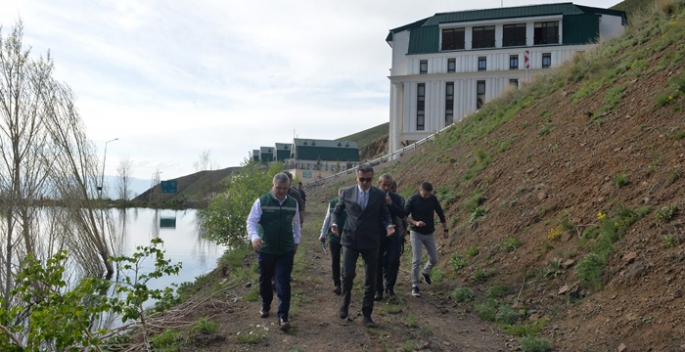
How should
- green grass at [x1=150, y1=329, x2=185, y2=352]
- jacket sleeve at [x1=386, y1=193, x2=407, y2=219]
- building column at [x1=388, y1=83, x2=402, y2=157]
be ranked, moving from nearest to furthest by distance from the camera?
1. green grass at [x1=150, y1=329, x2=185, y2=352]
2. jacket sleeve at [x1=386, y1=193, x2=407, y2=219]
3. building column at [x1=388, y1=83, x2=402, y2=157]

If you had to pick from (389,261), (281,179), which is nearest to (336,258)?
(389,261)

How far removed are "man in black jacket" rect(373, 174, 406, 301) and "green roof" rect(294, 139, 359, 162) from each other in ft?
242

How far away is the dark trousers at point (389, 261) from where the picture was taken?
353 inches

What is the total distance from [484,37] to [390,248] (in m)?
43.3

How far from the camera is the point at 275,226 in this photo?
7.18 m

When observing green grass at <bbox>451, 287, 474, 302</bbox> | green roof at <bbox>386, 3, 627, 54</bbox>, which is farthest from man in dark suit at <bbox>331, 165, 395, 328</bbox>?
green roof at <bbox>386, 3, 627, 54</bbox>

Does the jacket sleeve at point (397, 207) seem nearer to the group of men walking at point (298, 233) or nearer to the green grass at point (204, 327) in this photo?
the group of men walking at point (298, 233)

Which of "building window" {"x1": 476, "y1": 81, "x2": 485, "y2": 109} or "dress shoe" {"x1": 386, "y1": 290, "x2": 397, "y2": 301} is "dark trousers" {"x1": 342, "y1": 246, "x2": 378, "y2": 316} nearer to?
"dress shoe" {"x1": 386, "y1": 290, "x2": 397, "y2": 301}

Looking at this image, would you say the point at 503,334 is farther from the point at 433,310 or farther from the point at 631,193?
the point at 631,193

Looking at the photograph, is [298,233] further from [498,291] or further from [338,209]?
[498,291]

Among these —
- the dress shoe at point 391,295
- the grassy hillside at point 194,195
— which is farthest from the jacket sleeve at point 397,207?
the grassy hillside at point 194,195

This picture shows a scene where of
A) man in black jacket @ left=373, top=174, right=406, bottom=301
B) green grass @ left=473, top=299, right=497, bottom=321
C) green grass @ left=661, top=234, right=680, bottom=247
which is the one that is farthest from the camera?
man in black jacket @ left=373, top=174, right=406, bottom=301

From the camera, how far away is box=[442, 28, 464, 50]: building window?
49.4 meters

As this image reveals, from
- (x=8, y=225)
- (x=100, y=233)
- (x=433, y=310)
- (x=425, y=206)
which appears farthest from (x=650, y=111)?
(x=100, y=233)
